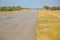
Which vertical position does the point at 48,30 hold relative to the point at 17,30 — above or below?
below

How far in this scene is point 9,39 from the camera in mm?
11859

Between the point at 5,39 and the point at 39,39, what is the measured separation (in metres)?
2.53

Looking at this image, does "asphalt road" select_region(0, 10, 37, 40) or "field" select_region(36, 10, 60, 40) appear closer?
"asphalt road" select_region(0, 10, 37, 40)

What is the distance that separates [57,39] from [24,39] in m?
2.47

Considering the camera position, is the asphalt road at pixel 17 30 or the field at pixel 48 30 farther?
the field at pixel 48 30

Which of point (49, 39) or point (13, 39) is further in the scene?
point (49, 39)

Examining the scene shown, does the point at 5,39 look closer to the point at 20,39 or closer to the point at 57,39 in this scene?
the point at 20,39

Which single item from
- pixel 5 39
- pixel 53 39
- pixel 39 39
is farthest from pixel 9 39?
pixel 53 39

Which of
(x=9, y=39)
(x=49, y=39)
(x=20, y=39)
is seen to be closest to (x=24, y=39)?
(x=20, y=39)

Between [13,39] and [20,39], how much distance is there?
0.49 m

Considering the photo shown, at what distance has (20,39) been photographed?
11.9 m

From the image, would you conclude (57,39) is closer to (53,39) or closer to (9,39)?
(53,39)

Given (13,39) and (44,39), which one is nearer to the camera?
(13,39)

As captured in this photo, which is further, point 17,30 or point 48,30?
point 48,30
